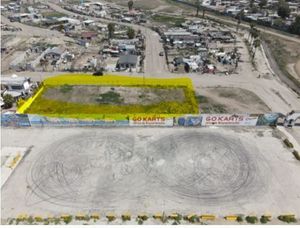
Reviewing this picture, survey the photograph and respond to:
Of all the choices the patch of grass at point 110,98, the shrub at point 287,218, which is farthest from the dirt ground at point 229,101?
the shrub at point 287,218

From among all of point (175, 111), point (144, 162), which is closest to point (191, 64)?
point (175, 111)

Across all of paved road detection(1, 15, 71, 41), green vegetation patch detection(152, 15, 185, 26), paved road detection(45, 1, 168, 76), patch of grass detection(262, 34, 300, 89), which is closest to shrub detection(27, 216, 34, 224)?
paved road detection(45, 1, 168, 76)

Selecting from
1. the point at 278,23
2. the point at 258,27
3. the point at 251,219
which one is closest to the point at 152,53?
the point at 258,27

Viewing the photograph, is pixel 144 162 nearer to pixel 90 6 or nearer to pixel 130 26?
pixel 130 26

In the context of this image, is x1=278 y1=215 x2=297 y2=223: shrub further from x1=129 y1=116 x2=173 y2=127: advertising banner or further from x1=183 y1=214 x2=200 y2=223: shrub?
x1=129 y1=116 x2=173 y2=127: advertising banner

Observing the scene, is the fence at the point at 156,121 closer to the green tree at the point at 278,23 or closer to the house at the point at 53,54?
the house at the point at 53,54
